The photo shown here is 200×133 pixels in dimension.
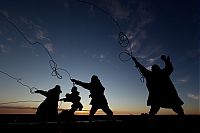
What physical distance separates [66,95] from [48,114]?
1743 mm

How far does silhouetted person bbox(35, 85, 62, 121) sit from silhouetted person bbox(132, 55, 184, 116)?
12.8 feet

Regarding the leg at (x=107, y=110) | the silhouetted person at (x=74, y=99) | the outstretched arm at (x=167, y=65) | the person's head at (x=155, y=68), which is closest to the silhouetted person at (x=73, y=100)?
the silhouetted person at (x=74, y=99)

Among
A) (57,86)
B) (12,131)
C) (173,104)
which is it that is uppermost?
(57,86)

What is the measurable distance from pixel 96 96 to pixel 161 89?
9.47 feet

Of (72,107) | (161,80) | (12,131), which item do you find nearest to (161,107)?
(161,80)

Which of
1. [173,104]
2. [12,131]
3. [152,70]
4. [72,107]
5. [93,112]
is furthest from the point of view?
[72,107]

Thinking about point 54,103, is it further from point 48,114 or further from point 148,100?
point 148,100

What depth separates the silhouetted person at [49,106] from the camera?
9.65m

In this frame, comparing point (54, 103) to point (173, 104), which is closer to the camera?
point (173, 104)

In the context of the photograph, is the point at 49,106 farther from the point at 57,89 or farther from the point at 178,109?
the point at 178,109

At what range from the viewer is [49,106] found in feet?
32.4

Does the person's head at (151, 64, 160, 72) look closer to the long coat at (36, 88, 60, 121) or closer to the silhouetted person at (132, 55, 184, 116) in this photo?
the silhouetted person at (132, 55, 184, 116)

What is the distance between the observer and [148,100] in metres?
8.97

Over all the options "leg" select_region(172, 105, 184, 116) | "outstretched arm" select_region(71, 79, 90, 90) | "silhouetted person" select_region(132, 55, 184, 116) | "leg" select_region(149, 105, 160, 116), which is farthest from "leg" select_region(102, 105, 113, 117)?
"leg" select_region(172, 105, 184, 116)
